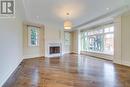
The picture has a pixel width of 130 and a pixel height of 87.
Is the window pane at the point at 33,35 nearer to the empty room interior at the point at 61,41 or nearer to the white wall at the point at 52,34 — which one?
the empty room interior at the point at 61,41

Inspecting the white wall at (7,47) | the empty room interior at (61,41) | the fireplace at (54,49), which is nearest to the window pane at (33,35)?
the empty room interior at (61,41)

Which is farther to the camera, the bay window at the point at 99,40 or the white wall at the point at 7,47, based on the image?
the bay window at the point at 99,40

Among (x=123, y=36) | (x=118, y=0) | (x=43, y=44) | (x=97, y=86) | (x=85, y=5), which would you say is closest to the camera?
(x=97, y=86)

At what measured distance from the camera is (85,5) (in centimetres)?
529

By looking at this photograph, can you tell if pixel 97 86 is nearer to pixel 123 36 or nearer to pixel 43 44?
pixel 123 36

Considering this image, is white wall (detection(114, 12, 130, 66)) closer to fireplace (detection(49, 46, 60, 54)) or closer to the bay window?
the bay window

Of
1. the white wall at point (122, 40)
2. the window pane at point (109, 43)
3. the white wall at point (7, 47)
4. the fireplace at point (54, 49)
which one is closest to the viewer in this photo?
the white wall at point (7, 47)

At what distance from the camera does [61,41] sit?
9.93 meters

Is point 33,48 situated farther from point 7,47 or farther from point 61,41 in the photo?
point 7,47

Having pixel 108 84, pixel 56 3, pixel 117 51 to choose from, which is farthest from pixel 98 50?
pixel 108 84

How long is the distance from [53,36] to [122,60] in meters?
5.13

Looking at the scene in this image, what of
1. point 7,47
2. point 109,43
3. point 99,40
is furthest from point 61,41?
point 7,47

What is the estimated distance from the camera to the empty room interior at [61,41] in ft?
10.7

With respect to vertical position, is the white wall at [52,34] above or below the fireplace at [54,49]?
above
